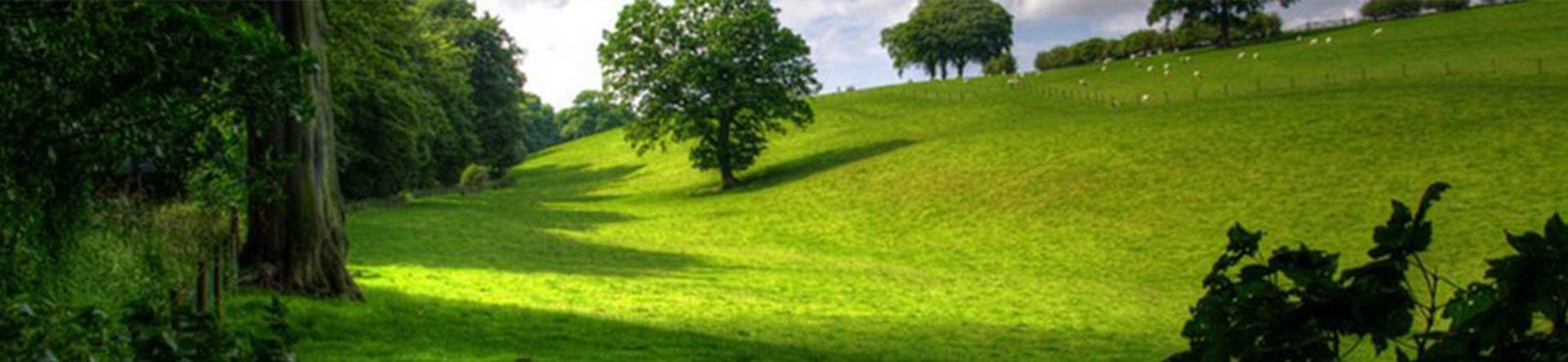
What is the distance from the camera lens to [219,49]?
27.9 feet

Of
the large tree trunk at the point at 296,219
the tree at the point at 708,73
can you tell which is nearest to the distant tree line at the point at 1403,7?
the tree at the point at 708,73

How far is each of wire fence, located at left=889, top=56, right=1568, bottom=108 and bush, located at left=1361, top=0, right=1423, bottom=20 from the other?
3539cm

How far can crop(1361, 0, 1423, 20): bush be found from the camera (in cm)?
10369

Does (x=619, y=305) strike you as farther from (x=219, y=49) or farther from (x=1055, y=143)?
(x=1055, y=143)

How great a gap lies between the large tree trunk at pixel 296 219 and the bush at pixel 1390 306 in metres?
18.9

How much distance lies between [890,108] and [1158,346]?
68.1 m

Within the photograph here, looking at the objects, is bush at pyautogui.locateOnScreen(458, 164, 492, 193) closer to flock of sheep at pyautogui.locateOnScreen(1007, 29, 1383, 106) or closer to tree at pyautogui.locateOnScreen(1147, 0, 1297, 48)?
flock of sheep at pyautogui.locateOnScreen(1007, 29, 1383, 106)

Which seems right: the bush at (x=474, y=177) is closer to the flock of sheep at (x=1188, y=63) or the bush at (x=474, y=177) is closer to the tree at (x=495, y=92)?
the tree at (x=495, y=92)

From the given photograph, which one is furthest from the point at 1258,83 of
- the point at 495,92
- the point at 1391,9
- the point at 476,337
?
the point at 476,337

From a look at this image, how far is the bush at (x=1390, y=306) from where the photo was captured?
2.17 meters

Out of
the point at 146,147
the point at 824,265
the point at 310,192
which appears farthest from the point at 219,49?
the point at 824,265

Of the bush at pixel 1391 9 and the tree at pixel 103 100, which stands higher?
the bush at pixel 1391 9

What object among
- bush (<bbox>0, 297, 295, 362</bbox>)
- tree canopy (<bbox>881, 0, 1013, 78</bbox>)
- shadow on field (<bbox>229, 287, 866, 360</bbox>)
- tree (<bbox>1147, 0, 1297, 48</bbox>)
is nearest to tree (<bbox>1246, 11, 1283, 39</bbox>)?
tree (<bbox>1147, 0, 1297, 48</bbox>)

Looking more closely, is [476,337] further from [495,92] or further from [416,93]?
[495,92]
